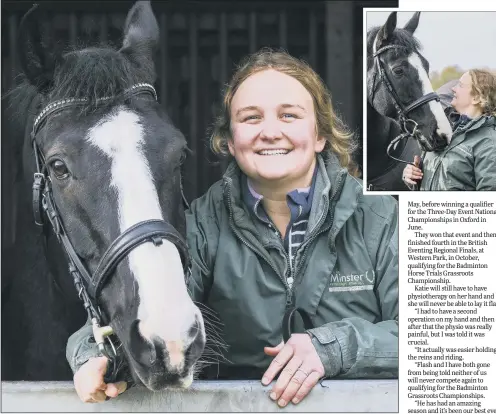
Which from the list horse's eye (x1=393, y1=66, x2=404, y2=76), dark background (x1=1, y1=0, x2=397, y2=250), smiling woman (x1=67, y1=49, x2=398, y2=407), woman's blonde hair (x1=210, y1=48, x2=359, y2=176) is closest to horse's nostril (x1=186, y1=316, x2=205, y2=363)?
smiling woman (x1=67, y1=49, x2=398, y2=407)

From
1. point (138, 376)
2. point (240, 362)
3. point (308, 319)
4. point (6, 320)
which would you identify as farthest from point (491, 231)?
point (6, 320)

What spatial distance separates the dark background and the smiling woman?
17.1 inches

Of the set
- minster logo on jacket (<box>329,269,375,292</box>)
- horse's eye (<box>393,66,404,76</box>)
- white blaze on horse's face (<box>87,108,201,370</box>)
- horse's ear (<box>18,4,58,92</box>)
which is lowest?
minster logo on jacket (<box>329,269,375,292</box>)

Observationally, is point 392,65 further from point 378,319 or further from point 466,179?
point 378,319

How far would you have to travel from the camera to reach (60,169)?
2.23m

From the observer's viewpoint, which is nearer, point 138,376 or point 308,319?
point 138,376

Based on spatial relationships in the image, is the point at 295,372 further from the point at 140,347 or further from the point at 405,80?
the point at 405,80

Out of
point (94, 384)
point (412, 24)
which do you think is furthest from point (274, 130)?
point (94, 384)

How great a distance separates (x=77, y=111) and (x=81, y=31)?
104cm

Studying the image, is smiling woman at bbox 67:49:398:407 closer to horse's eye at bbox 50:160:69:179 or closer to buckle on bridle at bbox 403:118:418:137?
buckle on bridle at bbox 403:118:418:137

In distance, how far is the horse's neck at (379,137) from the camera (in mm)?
2810

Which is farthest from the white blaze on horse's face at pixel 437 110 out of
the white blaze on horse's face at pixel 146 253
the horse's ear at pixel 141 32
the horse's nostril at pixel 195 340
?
the horse's nostril at pixel 195 340

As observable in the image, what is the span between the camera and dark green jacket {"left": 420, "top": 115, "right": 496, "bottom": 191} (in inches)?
106

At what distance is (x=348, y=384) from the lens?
227 centimetres
